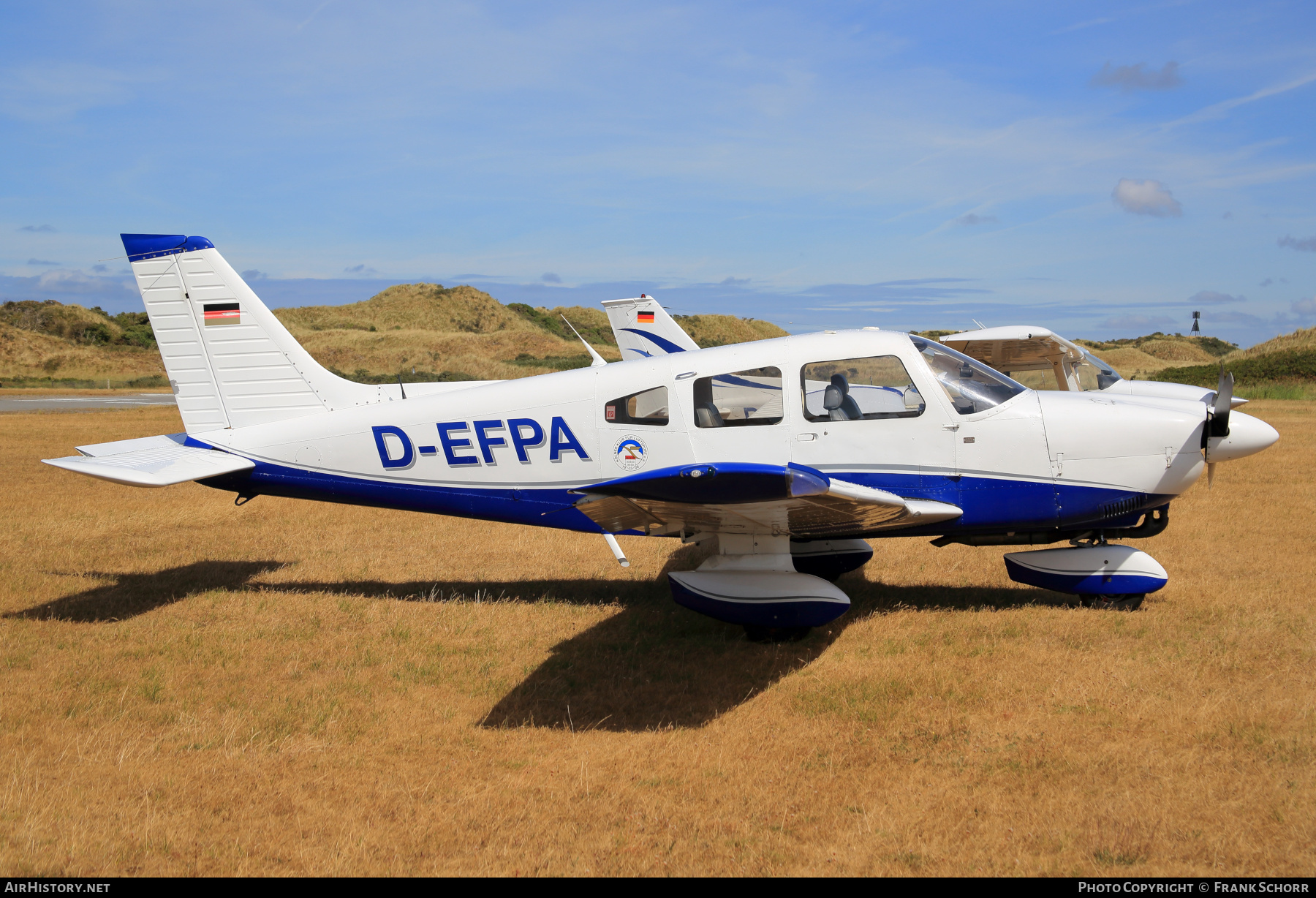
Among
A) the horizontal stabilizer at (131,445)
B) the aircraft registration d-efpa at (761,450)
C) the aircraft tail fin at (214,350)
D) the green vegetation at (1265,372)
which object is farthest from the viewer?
the green vegetation at (1265,372)

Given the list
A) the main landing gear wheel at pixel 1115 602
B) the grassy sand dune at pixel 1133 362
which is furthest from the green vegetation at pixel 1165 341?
the main landing gear wheel at pixel 1115 602

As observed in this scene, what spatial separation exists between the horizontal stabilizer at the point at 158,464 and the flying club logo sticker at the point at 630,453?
3.56m

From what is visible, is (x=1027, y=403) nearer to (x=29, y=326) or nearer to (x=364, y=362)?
(x=364, y=362)

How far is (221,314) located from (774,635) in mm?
6153

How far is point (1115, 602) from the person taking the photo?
273 inches

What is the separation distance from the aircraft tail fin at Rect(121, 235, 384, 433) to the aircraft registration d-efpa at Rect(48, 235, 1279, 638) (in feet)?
0.07

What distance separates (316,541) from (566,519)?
5.09 metres

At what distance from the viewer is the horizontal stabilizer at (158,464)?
6734 millimetres

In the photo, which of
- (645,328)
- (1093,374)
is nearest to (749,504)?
(1093,374)

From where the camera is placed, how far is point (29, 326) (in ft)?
242

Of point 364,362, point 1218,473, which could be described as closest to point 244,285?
point 1218,473

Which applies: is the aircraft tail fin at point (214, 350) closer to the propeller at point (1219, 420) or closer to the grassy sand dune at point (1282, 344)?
the propeller at point (1219, 420)

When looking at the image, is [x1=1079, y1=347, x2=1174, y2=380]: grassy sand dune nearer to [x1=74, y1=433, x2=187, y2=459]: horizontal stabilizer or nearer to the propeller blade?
the propeller blade

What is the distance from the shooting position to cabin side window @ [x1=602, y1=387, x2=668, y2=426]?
675cm
